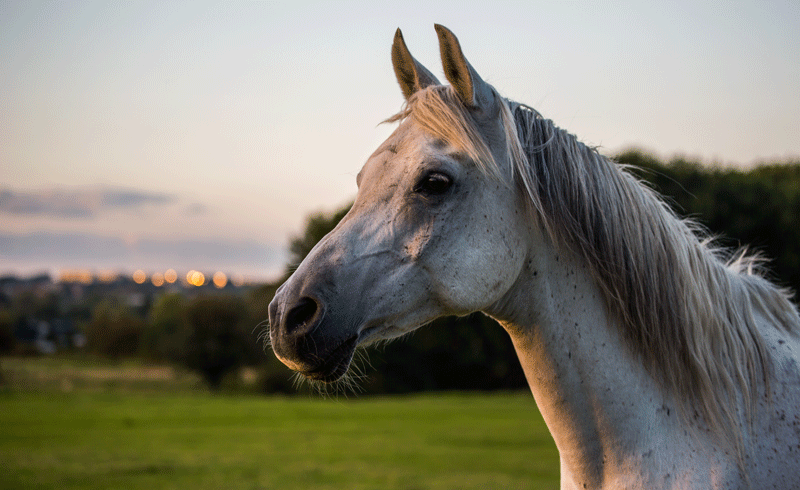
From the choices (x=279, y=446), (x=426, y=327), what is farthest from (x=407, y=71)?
(x=426, y=327)

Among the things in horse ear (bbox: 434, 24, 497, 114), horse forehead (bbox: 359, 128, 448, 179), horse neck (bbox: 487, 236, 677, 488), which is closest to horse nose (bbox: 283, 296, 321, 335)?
horse forehead (bbox: 359, 128, 448, 179)

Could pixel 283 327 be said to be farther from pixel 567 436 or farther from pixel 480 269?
pixel 567 436

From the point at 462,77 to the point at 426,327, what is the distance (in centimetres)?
2389

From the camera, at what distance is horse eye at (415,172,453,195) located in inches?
75.1

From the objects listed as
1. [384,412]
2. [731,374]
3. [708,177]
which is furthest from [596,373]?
[708,177]

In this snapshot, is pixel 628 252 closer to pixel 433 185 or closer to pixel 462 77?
pixel 433 185

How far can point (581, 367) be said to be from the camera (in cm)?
196

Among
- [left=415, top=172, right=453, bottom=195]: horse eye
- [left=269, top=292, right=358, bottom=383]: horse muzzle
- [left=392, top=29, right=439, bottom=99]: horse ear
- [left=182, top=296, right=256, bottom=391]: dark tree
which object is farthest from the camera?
[left=182, top=296, right=256, bottom=391]: dark tree

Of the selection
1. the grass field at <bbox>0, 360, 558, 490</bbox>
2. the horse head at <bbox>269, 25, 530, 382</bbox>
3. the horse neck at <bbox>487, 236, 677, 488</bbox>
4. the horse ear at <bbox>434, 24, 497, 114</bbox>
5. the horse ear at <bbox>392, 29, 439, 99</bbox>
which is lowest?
the grass field at <bbox>0, 360, 558, 490</bbox>

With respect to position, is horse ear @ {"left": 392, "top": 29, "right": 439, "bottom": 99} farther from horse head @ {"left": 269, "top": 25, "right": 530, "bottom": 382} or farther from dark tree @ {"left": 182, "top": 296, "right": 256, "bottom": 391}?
dark tree @ {"left": 182, "top": 296, "right": 256, "bottom": 391}

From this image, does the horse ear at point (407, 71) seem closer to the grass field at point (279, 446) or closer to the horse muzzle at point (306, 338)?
the horse muzzle at point (306, 338)

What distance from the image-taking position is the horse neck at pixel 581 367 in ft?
6.37

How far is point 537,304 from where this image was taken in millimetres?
1981

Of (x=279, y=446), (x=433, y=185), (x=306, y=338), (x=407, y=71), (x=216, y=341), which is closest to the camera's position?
(x=306, y=338)
